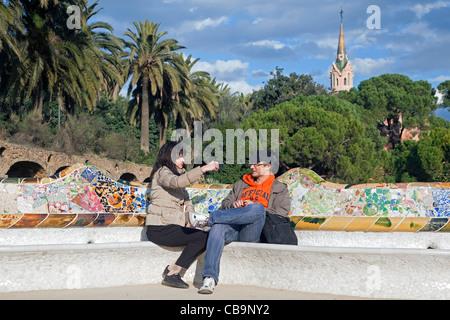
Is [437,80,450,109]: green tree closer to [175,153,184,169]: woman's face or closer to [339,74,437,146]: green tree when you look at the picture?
[339,74,437,146]: green tree

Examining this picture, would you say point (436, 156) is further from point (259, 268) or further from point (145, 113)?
point (259, 268)

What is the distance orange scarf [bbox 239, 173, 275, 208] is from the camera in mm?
5461

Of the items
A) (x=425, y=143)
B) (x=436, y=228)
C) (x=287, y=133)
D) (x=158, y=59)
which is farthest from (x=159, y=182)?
(x=425, y=143)

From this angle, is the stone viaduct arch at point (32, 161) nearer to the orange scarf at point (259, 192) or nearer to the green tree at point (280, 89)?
the orange scarf at point (259, 192)

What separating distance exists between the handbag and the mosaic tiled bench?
91 cm

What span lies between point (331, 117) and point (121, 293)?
36.6 m

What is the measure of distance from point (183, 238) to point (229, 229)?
1.31 ft

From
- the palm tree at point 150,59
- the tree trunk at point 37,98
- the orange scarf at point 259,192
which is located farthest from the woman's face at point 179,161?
the palm tree at point 150,59

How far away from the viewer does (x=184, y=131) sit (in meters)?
41.5

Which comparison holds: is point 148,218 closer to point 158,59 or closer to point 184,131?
point 158,59

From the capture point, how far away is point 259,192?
5512mm

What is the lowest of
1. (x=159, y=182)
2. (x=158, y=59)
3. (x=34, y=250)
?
(x=34, y=250)

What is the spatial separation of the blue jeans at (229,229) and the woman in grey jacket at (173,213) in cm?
18
